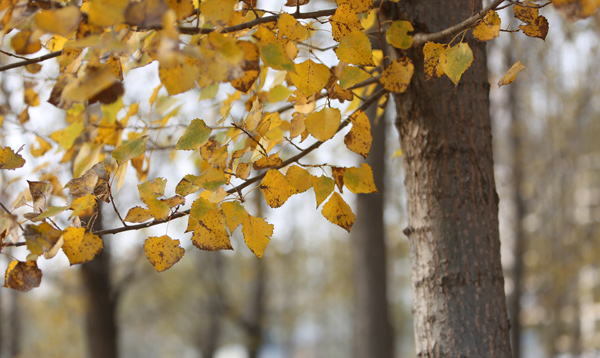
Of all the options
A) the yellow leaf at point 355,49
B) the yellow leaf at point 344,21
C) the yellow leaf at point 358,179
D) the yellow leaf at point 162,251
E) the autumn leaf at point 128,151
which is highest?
the yellow leaf at point 344,21

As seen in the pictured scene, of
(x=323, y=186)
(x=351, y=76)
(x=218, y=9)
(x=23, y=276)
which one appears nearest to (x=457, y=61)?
(x=351, y=76)

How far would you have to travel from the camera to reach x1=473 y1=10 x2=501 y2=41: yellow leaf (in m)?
0.85

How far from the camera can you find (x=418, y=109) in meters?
1.22

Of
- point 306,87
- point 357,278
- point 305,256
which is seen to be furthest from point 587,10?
point 305,256

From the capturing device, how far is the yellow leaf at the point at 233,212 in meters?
0.85

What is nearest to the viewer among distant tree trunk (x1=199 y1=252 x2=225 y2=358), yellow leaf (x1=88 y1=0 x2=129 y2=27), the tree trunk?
yellow leaf (x1=88 y1=0 x2=129 y2=27)

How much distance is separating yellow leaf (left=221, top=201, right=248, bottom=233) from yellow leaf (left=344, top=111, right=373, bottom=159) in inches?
9.8

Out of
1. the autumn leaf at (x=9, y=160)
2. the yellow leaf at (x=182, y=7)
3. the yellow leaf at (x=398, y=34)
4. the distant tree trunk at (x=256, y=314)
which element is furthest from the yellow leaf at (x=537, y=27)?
the distant tree trunk at (x=256, y=314)

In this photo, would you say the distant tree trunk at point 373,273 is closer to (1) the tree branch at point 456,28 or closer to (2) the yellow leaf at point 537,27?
(1) the tree branch at point 456,28

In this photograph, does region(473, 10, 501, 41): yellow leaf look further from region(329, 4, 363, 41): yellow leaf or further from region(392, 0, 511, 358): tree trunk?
region(392, 0, 511, 358): tree trunk

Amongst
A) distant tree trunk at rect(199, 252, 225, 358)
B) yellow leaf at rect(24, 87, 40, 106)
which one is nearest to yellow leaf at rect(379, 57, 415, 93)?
yellow leaf at rect(24, 87, 40, 106)

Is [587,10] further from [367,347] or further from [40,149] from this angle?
[367,347]

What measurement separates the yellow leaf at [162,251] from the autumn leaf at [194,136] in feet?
0.56

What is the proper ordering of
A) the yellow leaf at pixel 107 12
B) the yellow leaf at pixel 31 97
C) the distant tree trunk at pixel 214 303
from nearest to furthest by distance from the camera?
the yellow leaf at pixel 107 12
the yellow leaf at pixel 31 97
the distant tree trunk at pixel 214 303
